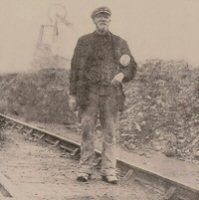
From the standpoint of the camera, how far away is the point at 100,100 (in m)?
5.89

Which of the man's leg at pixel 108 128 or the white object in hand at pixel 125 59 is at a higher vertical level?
the white object in hand at pixel 125 59

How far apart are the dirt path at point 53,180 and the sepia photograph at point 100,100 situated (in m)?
0.01

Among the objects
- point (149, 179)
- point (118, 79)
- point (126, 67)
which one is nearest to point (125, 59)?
point (126, 67)

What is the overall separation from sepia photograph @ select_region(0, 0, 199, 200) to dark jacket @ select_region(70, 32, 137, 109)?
11 millimetres

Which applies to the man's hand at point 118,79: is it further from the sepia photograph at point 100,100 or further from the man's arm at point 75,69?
the man's arm at point 75,69

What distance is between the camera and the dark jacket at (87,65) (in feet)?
19.0

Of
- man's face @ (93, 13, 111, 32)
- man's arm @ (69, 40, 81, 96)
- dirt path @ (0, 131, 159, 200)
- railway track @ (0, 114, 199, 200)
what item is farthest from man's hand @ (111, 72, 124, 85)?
dirt path @ (0, 131, 159, 200)

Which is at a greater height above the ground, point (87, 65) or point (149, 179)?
point (87, 65)

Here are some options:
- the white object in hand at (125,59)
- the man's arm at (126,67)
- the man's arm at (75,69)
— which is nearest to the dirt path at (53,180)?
the man's arm at (75,69)

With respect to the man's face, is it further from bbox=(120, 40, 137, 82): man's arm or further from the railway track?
the railway track

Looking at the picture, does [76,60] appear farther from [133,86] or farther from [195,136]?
[133,86]

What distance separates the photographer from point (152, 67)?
10.4 m

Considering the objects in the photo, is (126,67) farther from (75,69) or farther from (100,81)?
(75,69)

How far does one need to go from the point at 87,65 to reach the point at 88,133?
742mm
